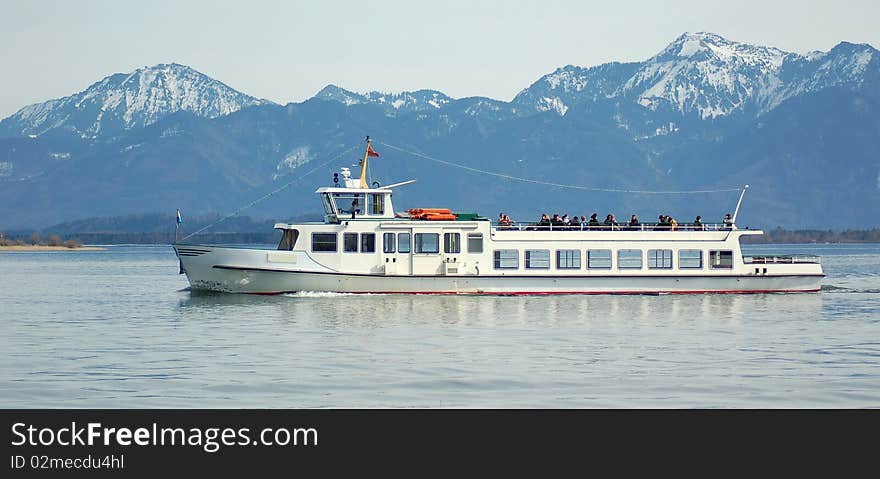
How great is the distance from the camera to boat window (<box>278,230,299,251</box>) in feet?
189

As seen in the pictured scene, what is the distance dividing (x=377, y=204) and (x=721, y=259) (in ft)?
55.0

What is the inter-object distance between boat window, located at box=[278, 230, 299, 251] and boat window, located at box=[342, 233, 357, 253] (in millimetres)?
2136

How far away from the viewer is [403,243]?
58.0 m

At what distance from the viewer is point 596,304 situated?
55.8m

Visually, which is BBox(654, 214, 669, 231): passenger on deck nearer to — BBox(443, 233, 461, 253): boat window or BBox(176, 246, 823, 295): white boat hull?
BBox(176, 246, 823, 295): white boat hull

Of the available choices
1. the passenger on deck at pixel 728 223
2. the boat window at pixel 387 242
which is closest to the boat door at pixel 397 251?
the boat window at pixel 387 242

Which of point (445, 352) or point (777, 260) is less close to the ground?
point (777, 260)

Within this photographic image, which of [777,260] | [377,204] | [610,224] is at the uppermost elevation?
[377,204]

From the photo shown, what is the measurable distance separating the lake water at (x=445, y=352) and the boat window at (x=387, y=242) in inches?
100

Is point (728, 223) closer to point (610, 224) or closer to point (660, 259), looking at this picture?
point (660, 259)

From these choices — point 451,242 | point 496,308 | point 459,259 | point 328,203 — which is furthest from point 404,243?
point 496,308

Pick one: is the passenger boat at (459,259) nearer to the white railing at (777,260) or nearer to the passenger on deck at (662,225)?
the white railing at (777,260)

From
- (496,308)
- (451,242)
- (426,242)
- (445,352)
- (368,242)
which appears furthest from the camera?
(451,242)
